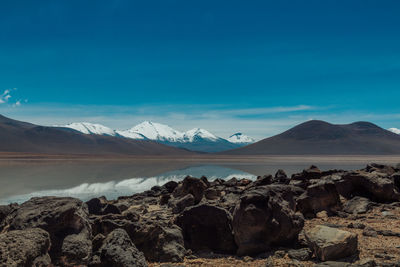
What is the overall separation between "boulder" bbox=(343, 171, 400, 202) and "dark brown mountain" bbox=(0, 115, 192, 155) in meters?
138

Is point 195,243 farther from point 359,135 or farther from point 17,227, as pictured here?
point 359,135

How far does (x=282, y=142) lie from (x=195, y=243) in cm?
16669

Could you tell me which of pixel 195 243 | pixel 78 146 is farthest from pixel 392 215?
pixel 78 146

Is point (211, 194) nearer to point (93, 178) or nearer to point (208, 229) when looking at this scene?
point (208, 229)

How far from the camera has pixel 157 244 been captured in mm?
5625

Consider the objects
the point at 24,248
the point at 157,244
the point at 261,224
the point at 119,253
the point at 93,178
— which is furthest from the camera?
the point at 93,178

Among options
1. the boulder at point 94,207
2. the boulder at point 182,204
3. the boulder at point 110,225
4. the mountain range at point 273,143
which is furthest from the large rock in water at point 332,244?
the mountain range at point 273,143

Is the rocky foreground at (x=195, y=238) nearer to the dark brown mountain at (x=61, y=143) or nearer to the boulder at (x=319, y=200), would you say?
the boulder at (x=319, y=200)

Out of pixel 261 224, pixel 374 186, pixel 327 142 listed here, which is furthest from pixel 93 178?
pixel 327 142

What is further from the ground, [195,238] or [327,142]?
[327,142]

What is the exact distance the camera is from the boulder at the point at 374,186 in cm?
976

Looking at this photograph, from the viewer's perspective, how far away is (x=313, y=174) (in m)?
13.8

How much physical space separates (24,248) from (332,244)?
4.05 metres

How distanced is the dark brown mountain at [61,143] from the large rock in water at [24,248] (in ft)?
461
